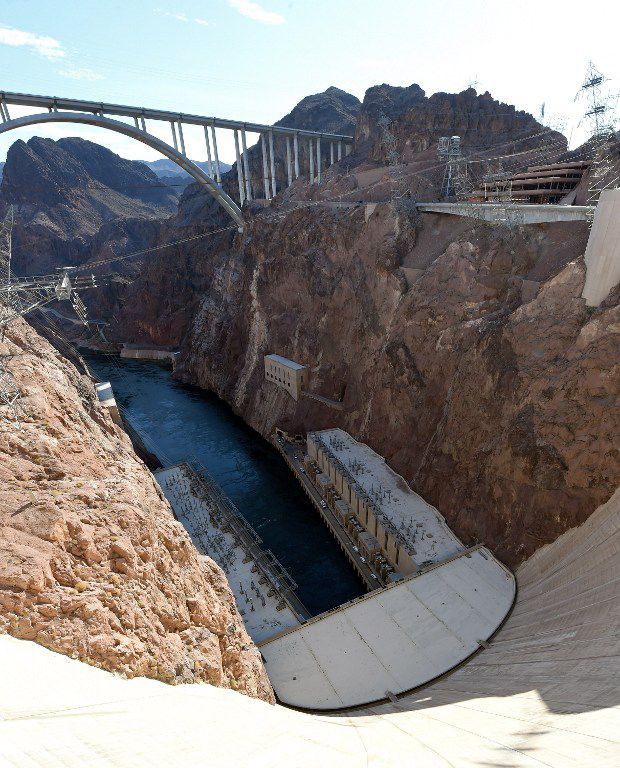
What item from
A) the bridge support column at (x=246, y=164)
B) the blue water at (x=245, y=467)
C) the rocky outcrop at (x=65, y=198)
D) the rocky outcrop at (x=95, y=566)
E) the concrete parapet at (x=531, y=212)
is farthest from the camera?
the rocky outcrop at (x=65, y=198)

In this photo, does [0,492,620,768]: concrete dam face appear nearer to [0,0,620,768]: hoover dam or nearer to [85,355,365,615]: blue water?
[0,0,620,768]: hoover dam

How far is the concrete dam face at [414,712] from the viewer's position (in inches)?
265

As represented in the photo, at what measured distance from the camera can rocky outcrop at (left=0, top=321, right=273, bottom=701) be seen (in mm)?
9125

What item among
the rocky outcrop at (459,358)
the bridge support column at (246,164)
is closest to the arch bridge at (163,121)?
the bridge support column at (246,164)

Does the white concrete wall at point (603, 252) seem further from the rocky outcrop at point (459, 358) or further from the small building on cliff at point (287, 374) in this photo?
the small building on cliff at point (287, 374)

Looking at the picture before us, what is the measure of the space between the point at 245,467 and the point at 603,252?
1523 inches

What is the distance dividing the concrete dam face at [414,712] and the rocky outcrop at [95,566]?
0.60m

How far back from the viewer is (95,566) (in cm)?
1066

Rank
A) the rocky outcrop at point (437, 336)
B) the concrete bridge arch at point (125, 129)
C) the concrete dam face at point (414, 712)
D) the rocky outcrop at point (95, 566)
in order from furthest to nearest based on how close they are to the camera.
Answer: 1. the concrete bridge arch at point (125, 129)
2. the rocky outcrop at point (437, 336)
3. the rocky outcrop at point (95, 566)
4. the concrete dam face at point (414, 712)

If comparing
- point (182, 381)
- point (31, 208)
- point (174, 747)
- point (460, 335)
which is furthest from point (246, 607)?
point (31, 208)

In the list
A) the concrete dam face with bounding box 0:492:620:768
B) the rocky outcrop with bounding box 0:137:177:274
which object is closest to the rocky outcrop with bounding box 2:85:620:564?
the concrete dam face with bounding box 0:492:620:768

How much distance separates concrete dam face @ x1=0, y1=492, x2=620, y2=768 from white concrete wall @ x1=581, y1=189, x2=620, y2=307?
44.3 ft

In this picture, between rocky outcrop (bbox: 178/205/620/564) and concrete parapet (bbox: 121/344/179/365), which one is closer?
rocky outcrop (bbox: 178/205/620/564)

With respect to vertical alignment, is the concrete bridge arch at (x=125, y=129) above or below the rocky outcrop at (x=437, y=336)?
above
